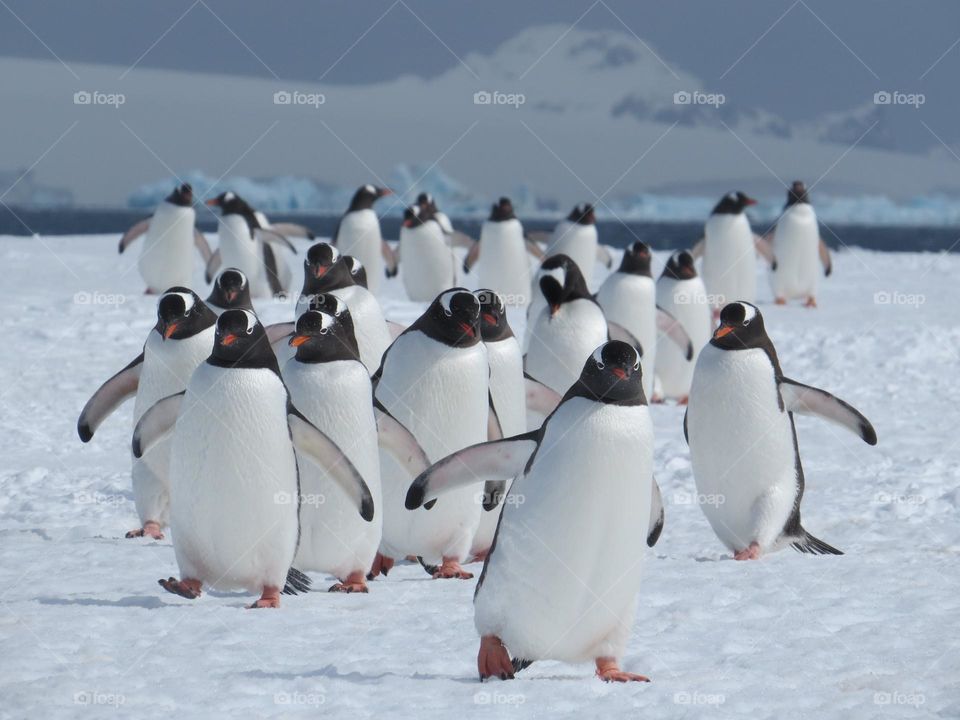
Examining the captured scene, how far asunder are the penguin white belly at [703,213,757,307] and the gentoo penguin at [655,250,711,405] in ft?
11.6

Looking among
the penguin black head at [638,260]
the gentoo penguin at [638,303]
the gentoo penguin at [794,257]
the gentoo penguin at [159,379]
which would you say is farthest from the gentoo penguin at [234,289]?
the gentoo penguin at [794,257]

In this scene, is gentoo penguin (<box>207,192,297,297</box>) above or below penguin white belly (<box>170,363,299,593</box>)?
above

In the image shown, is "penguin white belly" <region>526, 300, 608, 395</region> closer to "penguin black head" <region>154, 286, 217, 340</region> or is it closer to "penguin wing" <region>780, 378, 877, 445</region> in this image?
"penguin wing" <region>780, 378, 877, 445</region>

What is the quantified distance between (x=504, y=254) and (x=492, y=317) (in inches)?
330

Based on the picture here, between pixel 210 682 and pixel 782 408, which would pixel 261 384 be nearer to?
pixel 210 682

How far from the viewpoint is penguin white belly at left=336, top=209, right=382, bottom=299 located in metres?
13.0

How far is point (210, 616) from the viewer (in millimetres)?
3775

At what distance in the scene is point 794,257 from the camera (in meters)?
14.1

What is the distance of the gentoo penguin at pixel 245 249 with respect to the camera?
12.5 metres

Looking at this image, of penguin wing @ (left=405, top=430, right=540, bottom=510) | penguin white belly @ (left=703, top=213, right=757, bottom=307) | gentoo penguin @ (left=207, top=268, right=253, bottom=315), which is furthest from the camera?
penguin white belly @ (left=703, top=213, right=757, bottom=307)

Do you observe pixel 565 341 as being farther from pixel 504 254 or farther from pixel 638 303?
pixel 504 254

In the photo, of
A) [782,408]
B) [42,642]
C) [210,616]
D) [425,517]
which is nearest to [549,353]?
[782,408]

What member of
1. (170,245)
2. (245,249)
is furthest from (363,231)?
(170,245)

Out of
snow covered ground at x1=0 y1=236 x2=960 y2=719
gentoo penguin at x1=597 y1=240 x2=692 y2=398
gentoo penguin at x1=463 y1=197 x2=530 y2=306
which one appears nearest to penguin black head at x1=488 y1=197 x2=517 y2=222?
gentoo penguin at x1=463 y1=197 x2=530 y2=306
